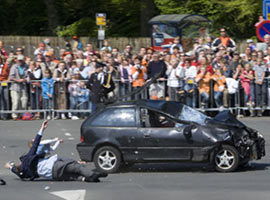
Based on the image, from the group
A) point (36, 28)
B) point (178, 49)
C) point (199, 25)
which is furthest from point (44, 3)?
point (178, 49)

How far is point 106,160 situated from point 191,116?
1.93 metres

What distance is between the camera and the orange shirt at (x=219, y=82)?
75.2 ft

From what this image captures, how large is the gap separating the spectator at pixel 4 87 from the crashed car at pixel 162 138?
25.2 feet

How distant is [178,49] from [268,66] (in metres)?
3.12

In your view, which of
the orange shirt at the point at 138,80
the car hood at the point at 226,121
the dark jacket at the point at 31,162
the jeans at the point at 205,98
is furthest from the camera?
the orange shirt at the point at 138,80

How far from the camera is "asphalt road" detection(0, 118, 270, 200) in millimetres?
12859

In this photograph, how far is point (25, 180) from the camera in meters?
14.8

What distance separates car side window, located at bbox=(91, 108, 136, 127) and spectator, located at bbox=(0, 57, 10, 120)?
7815 millimetres

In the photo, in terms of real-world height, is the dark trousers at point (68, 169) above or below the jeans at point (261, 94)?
below

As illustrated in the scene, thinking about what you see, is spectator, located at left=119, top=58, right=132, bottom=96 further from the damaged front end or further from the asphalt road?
the damaged front end

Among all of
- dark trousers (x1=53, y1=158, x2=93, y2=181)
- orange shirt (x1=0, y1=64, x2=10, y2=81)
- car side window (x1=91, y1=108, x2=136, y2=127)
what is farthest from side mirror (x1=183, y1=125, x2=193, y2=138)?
orange shirt (x1=0, y1=64, x2=10, y2=81)

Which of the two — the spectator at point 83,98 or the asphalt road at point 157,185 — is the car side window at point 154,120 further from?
the spectator at point 83,98

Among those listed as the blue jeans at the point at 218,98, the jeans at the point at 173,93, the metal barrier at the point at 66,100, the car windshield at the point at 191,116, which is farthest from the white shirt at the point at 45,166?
the blue jeans at the point at 218,98

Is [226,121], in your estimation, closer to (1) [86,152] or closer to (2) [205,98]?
(1) [86,152]
